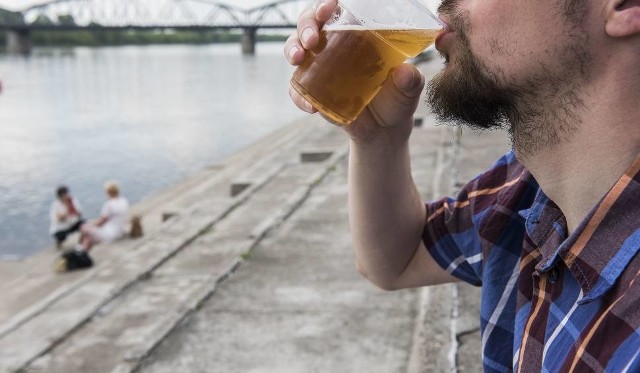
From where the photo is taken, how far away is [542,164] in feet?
3.83

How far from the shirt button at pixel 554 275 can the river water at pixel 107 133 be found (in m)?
12.8

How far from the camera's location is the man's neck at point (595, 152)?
104 cm

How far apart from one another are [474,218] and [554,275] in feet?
1.31

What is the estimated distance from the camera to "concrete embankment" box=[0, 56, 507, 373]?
3322mm

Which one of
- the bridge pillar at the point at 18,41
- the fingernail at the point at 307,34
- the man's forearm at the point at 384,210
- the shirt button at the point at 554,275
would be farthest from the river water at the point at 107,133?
the bridge pillar at the point at 18,41

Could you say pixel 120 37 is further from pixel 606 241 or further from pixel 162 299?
pixel 606 241

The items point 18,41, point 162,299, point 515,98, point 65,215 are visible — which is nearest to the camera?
point 515,98

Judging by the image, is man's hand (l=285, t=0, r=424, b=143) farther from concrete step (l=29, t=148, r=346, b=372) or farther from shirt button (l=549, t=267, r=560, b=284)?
concrete step (l=29, t=148, r=346, b=372)

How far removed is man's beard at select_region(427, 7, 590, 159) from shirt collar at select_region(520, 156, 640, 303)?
145mm

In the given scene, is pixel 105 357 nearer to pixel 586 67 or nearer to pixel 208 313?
pixel 208 313

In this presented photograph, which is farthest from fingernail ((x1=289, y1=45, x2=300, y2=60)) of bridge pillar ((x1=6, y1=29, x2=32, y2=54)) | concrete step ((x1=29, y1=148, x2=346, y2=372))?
bridge pillar ((x1=6, y1=29, x2=32, y2=54))

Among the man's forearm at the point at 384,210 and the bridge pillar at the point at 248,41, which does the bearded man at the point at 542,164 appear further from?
the bridge pillar at the point at 248,41

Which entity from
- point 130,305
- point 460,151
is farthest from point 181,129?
point 130,305

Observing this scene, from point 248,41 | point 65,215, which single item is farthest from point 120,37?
point 65,215
